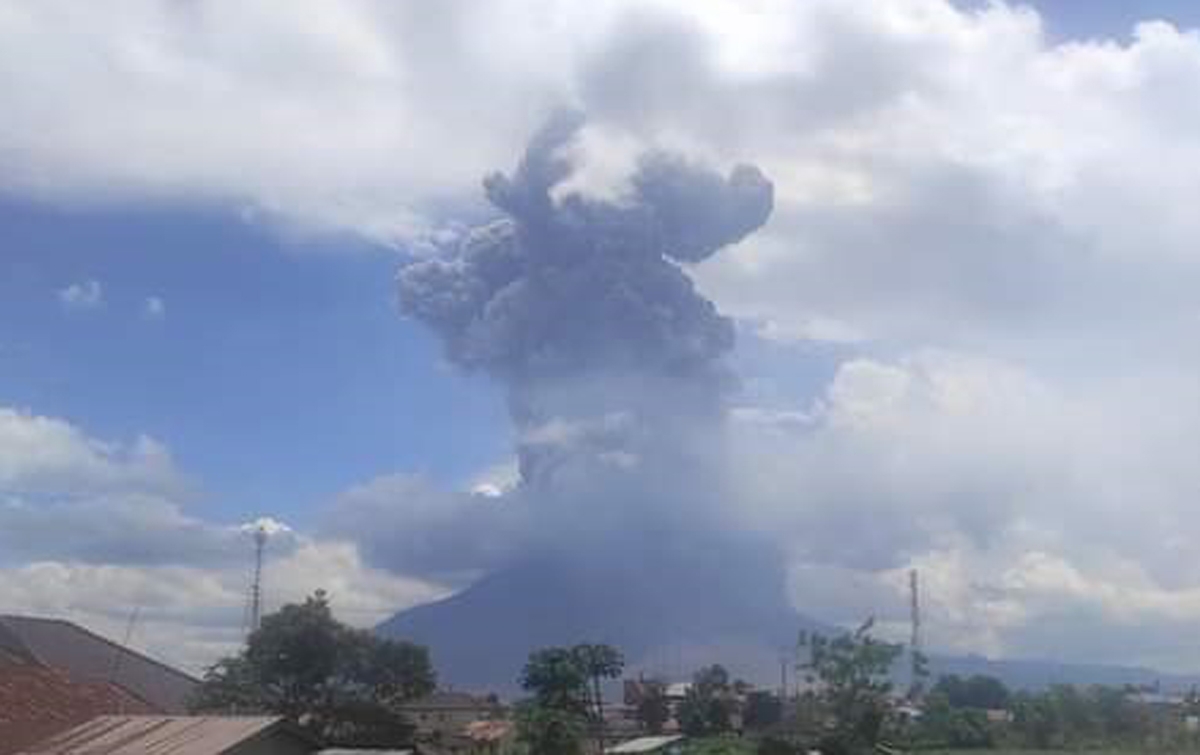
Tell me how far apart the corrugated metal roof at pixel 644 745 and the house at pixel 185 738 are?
28966mm

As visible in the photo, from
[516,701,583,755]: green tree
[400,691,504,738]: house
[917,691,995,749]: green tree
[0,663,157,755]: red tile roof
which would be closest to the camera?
[0,663,157,755]: red tile roof

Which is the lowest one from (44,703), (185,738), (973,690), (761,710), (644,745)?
(185,738)

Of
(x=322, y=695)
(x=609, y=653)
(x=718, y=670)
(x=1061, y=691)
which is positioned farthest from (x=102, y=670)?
(x=1061, y=691)

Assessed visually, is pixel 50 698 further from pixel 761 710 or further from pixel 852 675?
pixel 761 710

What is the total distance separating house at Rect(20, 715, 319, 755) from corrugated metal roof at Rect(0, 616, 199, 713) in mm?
42508

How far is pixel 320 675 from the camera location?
73938mm

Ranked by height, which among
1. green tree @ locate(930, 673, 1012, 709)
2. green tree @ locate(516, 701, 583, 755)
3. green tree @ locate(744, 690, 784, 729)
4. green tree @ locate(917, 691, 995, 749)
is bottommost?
green tree @ locate(516, 701, 583, 755)

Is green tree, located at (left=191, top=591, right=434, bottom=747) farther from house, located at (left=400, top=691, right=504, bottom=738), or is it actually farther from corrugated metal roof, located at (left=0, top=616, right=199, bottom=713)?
house, located at (left=400, top=691, right=504, bottom=738)

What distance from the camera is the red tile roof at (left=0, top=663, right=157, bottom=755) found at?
177 ft

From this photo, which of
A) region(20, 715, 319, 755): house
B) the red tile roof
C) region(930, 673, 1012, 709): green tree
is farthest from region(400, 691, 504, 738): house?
region(20, 715, 319, 755): house

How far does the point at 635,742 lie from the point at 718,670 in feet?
66.2

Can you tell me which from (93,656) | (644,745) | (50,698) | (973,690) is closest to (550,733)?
(50,698)

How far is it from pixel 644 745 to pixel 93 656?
3589cm

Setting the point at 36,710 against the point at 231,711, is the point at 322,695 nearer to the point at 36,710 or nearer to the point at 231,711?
the point at 231,711
